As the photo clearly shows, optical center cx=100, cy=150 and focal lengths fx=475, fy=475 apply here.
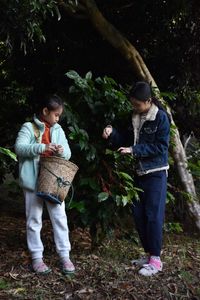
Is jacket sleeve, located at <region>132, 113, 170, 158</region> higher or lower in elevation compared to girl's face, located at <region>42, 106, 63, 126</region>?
lower

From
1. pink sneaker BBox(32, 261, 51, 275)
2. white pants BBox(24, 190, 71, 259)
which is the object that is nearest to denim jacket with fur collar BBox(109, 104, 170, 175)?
white pants BBox(24, 190, 71, 259)

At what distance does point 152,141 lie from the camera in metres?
4.17

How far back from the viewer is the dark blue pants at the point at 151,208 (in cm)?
424

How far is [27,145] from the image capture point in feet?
12.7

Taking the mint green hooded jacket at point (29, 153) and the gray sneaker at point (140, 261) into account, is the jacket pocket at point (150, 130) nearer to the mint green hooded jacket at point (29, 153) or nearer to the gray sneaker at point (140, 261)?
the mint green hooded jacket at point (29, 153)

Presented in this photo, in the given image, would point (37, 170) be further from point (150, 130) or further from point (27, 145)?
point (150, 130)

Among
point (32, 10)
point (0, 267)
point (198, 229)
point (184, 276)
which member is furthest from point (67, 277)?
point (198, 229)

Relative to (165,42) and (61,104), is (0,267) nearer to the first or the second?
(61,104)

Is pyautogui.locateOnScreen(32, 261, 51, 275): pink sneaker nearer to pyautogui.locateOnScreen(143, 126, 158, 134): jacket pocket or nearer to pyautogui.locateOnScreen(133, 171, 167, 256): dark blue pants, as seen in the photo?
pyautogui.locateOnScreen(133, 171, 167, 256): dark blue pants

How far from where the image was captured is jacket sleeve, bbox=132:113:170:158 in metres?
4.09

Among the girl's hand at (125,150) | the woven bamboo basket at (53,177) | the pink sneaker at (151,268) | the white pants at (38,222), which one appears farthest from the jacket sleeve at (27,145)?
the pink sneaker at (151,268)

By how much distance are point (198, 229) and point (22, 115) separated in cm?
305

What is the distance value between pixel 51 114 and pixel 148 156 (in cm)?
92

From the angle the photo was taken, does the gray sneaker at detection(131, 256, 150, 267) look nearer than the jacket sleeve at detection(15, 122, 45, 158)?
No
